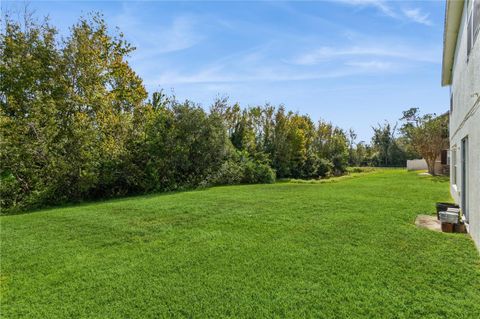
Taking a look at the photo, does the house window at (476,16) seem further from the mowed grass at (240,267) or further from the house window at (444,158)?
the house window at (444,158)

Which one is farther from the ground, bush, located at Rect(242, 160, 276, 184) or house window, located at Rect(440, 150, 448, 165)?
house window, located at Rect(440, 150, 448, 165)

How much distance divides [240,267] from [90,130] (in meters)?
10.2

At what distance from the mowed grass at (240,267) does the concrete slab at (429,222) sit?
238mm

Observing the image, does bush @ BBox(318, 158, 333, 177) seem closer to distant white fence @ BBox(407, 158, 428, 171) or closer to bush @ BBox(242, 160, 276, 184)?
bush @ BBox(242, 160, 276, 184)

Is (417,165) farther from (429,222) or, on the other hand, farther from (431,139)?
(429,222)

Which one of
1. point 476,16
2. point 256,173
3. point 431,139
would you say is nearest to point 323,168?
point 431,139

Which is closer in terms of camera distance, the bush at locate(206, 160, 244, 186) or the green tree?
the bush at locate(206, 160, 244, 186)

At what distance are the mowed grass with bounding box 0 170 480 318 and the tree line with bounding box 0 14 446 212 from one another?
4.33 m

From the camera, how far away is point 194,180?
14.7 meters

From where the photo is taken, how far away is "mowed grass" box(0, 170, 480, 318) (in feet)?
10.4

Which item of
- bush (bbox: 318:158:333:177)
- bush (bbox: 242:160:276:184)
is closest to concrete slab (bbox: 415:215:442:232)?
bush (bbox: 242:160:276:184)

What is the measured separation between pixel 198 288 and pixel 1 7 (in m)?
17.5

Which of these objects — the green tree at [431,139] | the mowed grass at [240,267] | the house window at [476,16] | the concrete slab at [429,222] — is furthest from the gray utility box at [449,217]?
the green tree at [431,139]

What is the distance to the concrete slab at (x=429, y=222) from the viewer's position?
19.7 feet
